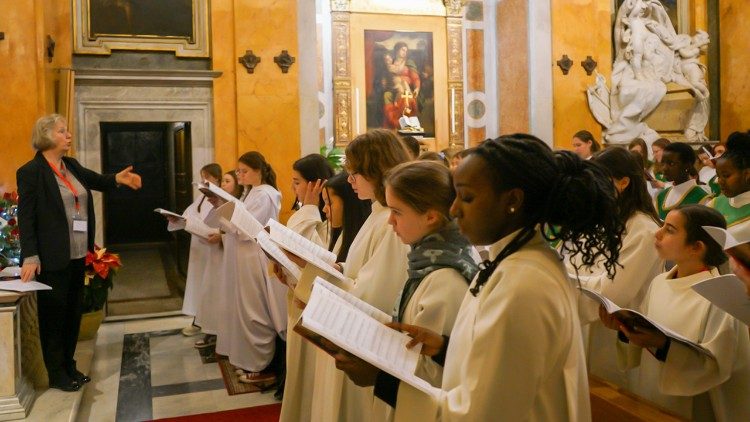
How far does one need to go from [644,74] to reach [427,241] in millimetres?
9840

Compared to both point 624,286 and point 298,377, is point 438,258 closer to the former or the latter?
point 624,286

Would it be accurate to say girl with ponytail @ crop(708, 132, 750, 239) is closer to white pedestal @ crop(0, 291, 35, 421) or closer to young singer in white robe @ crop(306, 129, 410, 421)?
young singer in white robe @ crop(306, 129, 410, 421)

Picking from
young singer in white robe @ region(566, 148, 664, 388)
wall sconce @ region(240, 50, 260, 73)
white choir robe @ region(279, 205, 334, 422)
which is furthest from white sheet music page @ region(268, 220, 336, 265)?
wall sconce @ region(240, 50, 260, 73)

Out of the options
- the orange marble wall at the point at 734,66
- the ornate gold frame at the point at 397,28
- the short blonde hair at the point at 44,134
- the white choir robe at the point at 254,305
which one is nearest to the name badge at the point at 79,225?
the short blonde hair at the point at 44,134

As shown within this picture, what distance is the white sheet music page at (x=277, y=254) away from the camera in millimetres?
3181

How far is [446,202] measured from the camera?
2.29 meters

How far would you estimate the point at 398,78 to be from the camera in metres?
12.0

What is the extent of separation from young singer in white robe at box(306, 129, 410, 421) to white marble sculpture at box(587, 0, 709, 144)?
8154 mm

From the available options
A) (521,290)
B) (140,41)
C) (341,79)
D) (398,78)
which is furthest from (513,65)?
(521,290)

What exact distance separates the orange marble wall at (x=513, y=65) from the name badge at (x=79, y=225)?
741 cm

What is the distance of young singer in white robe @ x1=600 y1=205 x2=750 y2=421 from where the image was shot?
7.37ft

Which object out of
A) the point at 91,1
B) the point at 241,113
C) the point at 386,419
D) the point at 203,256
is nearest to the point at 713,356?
the point at 386,419

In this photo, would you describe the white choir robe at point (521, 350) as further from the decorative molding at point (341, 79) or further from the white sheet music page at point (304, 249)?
the decorative molding at point (341, 79)

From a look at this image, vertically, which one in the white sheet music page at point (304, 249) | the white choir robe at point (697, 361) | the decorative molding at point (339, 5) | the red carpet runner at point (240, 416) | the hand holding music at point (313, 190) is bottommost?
the red carpet runner at point (240, 416)
